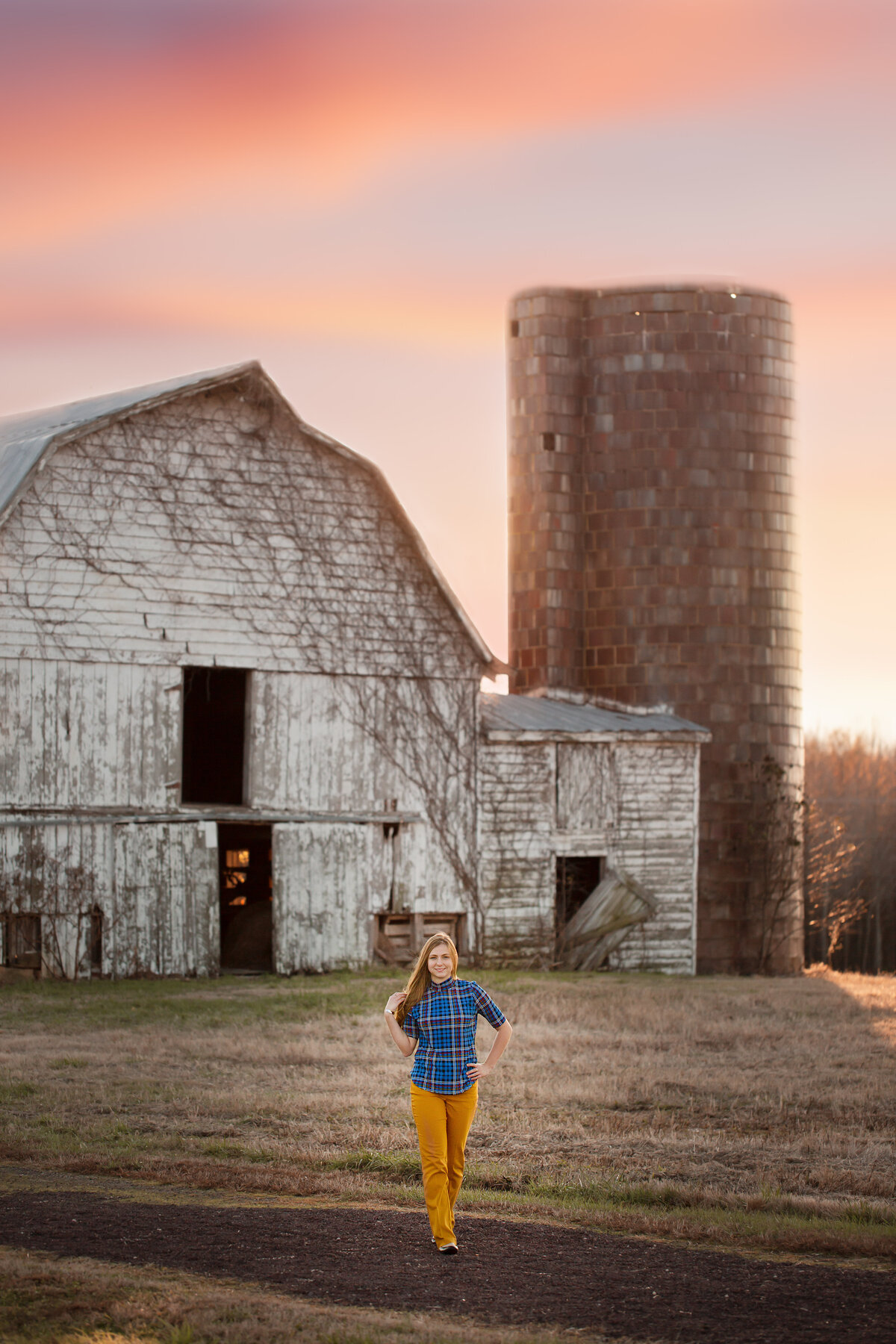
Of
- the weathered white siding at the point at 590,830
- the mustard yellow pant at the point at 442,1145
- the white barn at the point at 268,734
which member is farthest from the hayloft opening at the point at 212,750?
the mustard yellow pant at the point at 442,1145

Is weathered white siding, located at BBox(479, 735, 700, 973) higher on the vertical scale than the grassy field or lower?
higher

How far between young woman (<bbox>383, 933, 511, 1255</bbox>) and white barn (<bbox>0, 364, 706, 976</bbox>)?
11095mm

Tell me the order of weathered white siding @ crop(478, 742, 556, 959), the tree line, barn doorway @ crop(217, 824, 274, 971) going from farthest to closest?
1. the tree line
2. weathered white siding @ crop(478, 742, 556, 959)
3. barn doorway @ crop(217, 824, 274, 971)

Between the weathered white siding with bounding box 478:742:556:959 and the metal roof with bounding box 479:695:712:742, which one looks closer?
the weathered white siding with bounding box 478:742:556:959

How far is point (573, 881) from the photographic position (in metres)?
21.6

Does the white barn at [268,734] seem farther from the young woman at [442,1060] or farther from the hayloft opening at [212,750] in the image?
the young woman at [442,1060]

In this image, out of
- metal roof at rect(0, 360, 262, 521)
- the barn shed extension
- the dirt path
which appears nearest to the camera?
the dirt path

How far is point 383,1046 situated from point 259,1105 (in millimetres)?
2866

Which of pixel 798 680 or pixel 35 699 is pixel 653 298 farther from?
pixel 35 699

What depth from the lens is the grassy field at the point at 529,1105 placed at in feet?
27.3

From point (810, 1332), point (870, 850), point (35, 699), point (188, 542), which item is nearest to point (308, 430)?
point (188, 542)

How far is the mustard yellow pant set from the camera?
702cm

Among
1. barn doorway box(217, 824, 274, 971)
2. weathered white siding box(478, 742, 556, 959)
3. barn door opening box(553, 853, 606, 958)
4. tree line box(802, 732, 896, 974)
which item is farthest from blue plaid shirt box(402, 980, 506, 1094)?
tree line box(802, 732, 896, 974)

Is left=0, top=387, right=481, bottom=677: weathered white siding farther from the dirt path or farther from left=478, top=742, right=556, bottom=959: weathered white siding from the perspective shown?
the dirt path
